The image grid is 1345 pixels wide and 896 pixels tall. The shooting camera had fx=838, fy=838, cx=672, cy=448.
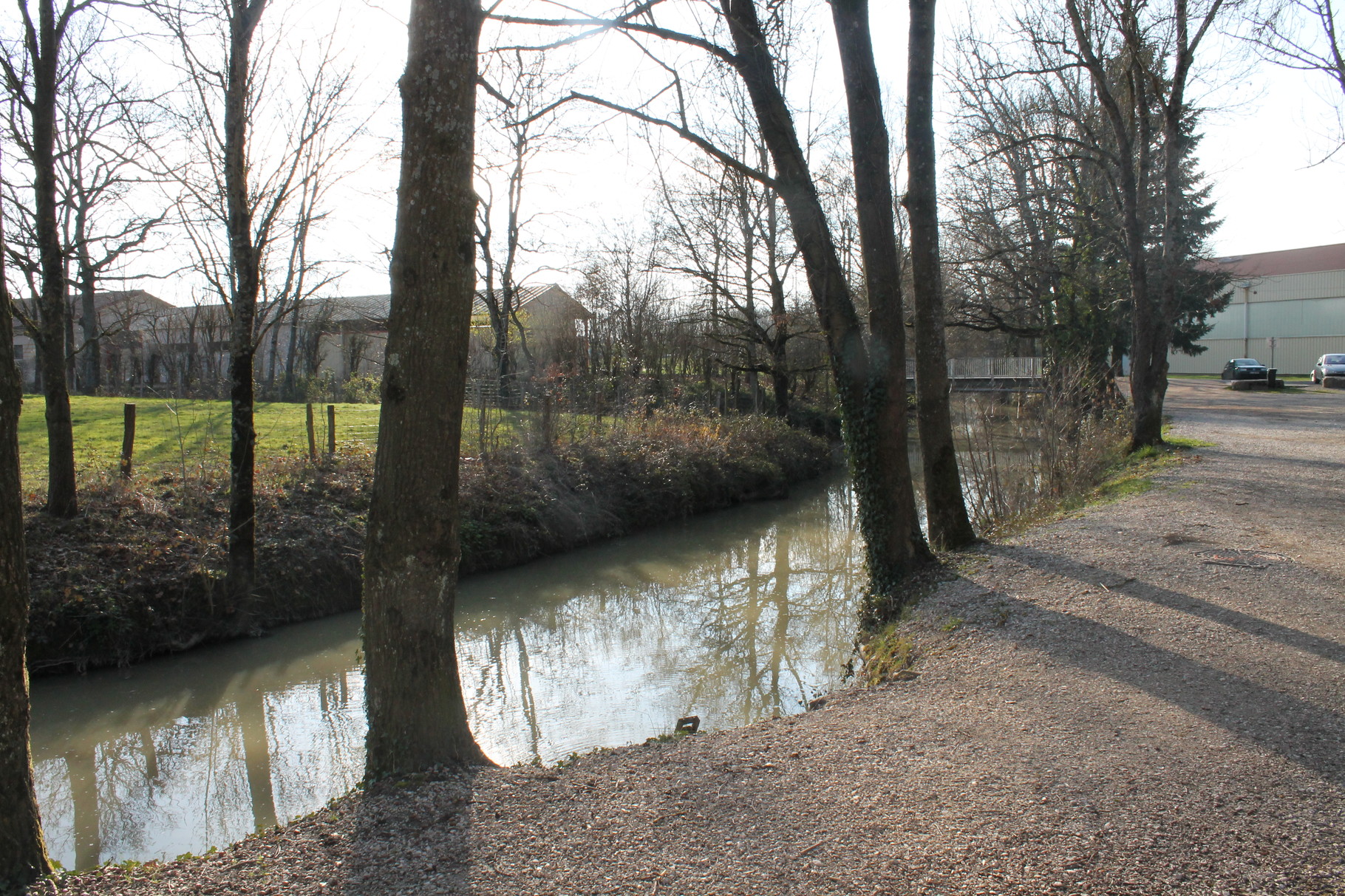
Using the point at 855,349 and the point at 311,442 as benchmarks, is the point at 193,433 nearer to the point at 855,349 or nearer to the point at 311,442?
the point at 311,442

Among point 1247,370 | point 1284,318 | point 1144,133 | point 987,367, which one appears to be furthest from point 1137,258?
point 1284,318

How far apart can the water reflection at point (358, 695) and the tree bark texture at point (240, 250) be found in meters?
2.11

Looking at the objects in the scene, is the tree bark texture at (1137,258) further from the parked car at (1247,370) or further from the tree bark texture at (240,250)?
the parked car at (1247,370)

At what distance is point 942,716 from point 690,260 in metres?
21.0

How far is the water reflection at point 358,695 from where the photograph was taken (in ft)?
20.7

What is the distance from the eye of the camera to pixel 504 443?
1563cm

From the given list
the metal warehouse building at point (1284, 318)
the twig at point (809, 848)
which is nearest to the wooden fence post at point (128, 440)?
the twig at point (809, 848)

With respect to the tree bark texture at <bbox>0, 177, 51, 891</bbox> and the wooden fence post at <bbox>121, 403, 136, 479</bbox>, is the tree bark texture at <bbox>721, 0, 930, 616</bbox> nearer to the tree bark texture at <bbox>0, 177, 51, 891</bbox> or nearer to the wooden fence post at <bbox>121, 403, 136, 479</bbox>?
the tree bark texture at <bbox>0, 177, 51, 891</bbox>

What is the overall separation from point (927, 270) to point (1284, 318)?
187ft

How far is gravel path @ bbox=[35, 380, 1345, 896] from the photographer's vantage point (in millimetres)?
2992

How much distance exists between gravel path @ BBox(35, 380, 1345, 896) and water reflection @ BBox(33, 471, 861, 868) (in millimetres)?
1169

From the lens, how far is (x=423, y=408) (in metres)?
4.04

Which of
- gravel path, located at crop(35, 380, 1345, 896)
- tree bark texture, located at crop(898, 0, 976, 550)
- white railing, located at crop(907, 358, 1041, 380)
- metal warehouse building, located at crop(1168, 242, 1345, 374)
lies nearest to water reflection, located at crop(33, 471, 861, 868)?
gravel path, located at crop(35, 380, 1345, 896)

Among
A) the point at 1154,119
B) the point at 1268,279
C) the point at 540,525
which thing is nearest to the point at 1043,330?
the point at 1154,119
